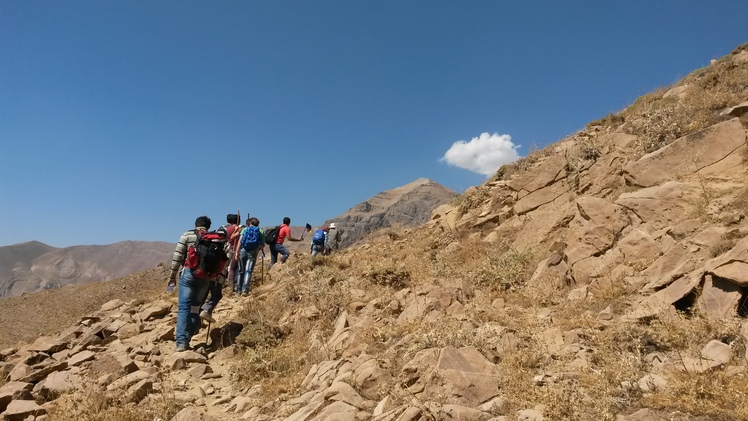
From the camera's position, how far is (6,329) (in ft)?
41.9

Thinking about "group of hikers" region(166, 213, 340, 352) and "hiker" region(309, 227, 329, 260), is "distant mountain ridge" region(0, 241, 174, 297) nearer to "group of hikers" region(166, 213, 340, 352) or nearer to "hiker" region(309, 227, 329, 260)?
"hiker" region(309, 227, 329, 260)

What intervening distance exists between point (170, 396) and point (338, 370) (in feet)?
5.81

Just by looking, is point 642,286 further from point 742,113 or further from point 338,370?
point 742,113

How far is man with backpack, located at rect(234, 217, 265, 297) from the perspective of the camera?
353 inches

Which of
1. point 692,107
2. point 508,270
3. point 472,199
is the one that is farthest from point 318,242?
A: point 692,107

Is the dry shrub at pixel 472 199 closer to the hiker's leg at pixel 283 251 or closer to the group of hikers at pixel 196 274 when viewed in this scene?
the hiker's leg at pixel 283 251

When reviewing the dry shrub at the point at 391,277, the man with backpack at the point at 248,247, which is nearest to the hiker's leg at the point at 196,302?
the man with backpack at the point at 248,247

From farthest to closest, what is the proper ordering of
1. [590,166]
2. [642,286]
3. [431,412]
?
[590,166] → [642,286] → [431,412]

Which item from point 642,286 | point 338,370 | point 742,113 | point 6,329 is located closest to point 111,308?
point 6,329

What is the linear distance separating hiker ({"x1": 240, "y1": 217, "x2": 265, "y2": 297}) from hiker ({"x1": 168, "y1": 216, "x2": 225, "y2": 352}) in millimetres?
2525

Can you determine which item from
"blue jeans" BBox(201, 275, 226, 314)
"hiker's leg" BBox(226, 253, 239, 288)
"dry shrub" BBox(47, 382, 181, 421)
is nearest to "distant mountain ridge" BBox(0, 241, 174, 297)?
"hiker's leg" BBox(226, 253, 239, 288)

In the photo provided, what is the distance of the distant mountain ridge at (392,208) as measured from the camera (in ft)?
149

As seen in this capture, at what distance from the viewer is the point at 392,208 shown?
5009 centimetres

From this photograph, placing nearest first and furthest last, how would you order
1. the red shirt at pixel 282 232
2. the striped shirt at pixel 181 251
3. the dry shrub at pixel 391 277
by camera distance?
the striped shirt at pixel 181 251 < the dry shrub at pixel 391 277 < the red shirt at pixel 282 232
